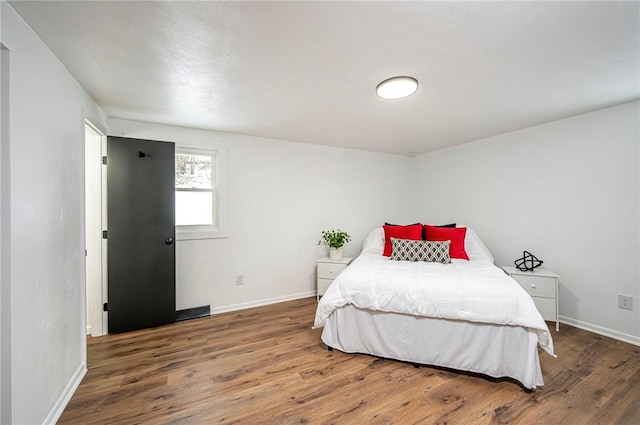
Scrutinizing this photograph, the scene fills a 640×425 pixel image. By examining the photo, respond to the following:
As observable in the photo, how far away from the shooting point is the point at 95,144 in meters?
2.64

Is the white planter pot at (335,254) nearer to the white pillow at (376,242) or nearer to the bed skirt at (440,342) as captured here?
the white pillow at (376,242)

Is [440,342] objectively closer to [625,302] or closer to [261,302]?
[625,302]

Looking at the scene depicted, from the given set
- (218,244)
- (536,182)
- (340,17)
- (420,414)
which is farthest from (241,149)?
(536,182)

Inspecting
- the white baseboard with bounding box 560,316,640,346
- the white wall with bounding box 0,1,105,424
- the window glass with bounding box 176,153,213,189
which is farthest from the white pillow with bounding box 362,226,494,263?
the white wall with bounding box 0,1,105,424

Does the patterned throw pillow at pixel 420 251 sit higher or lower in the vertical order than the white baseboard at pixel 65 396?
higher

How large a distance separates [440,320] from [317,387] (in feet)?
3.57

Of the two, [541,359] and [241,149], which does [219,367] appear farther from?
[541,359]

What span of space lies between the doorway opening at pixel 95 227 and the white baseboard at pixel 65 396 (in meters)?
0.77

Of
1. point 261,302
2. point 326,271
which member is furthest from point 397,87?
point 261,302

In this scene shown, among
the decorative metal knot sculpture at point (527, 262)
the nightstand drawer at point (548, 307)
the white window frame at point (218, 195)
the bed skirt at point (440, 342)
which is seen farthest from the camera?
the white window frame at point (218, 195)

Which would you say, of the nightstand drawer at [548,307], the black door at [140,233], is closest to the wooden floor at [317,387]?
the nightstand drawer at [548,307]

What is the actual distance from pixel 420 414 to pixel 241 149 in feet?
10.8

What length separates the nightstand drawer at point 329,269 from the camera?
360 centimetres

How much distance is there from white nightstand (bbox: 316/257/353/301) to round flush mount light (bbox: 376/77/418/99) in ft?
7.39
